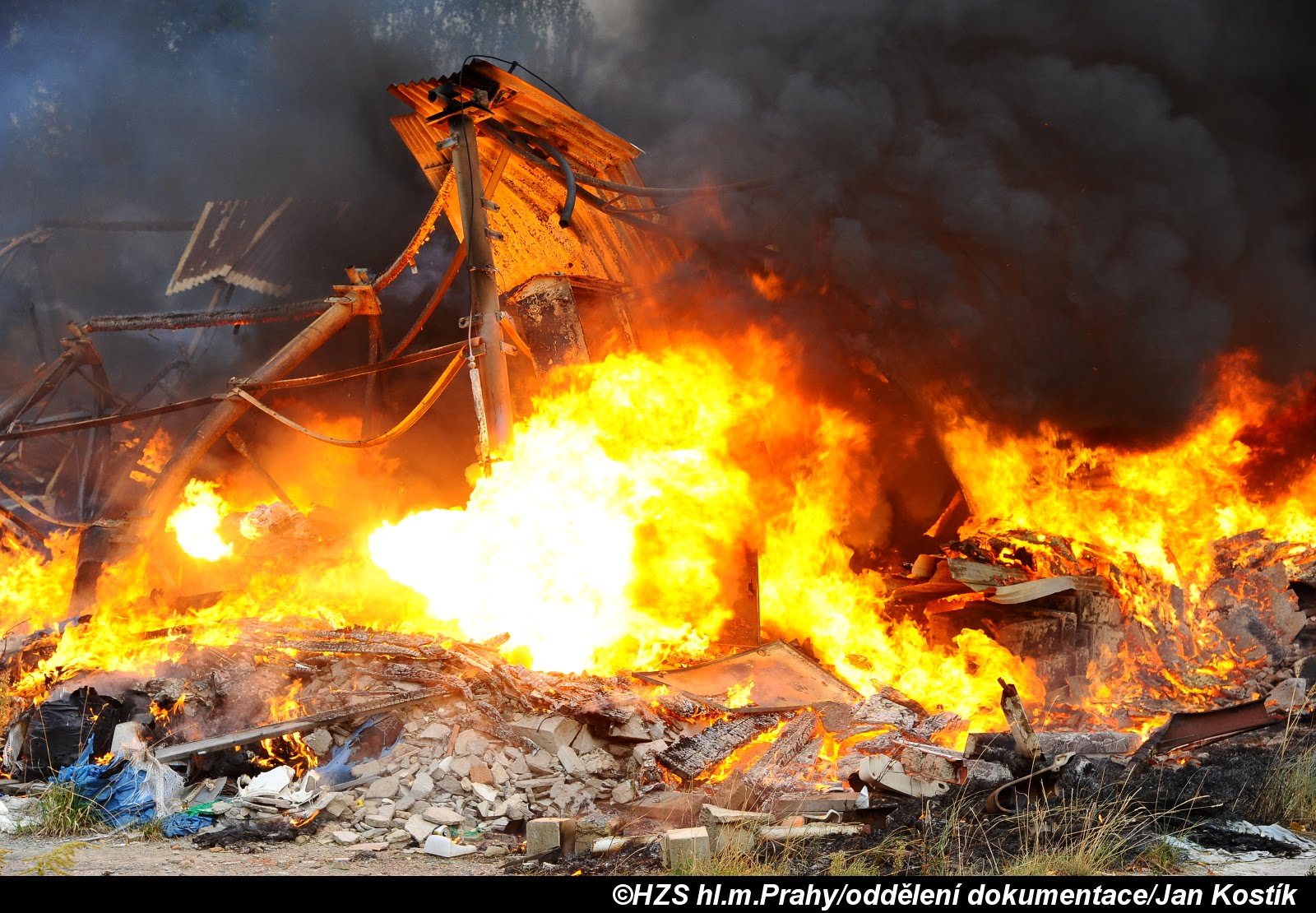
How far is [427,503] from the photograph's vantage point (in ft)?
40.0

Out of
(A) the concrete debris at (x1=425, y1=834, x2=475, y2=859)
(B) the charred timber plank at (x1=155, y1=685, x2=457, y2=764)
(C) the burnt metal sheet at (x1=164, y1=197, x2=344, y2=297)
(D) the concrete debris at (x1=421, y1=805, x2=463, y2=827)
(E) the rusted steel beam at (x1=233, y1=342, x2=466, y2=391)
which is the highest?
(C) the burnt metal sheet at (x1=164, y1=197, x2=344, y2=297)

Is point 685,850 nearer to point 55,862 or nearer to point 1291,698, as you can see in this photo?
point 55,862

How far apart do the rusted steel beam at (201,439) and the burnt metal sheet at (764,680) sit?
6.38 metres

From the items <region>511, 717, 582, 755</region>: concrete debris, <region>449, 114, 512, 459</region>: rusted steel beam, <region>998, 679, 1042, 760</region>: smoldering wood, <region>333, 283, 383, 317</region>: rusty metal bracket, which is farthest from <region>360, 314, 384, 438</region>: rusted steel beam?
<region>998, 679, 1042, 760</region>: smoldering wood

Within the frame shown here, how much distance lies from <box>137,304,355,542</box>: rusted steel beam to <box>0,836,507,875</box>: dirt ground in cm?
596

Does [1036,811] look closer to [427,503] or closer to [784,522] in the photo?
[784,522]

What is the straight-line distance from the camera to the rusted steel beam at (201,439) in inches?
410

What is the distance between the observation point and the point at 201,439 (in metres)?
10.4

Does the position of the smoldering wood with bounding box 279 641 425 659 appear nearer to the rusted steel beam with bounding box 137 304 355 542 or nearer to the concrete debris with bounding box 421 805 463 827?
the concrete debris with bounding box 421 805 463 827

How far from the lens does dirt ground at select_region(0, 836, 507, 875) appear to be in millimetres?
4625

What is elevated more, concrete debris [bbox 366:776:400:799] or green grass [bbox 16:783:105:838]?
green grass [bbox 16:783:105:838]

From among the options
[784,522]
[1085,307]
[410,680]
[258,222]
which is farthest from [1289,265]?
[258,222]

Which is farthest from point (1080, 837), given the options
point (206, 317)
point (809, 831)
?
point (206, 317)

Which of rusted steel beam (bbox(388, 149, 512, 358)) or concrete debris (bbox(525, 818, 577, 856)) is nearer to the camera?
concrete debris (bbox(525, 818, 577, 856))
